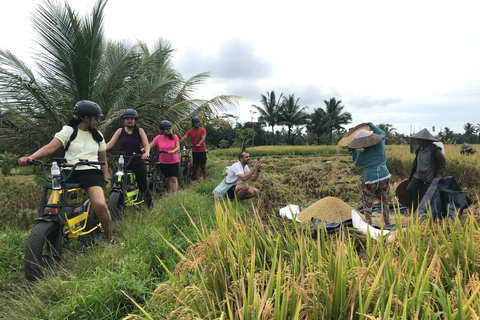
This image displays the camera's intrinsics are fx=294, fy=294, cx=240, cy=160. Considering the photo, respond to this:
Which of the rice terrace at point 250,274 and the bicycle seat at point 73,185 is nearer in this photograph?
the rice terrace at point 250,274

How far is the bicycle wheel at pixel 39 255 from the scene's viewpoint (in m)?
2.47

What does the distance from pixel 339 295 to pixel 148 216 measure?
10.5 ft

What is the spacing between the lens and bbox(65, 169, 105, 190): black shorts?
2.92m

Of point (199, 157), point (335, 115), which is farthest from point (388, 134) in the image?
point (199, 157)

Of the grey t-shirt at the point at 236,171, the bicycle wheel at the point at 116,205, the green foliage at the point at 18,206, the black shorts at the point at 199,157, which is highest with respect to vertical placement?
the black shorts at the point at 199,157

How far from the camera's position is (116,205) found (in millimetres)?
4047

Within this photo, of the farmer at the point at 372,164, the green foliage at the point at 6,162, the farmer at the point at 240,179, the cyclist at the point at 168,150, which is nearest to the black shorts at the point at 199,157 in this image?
the cyclist at the point at 168,150

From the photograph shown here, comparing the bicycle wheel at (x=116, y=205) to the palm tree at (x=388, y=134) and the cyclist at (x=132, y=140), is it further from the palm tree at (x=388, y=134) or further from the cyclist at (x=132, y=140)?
the palm tree at (x=388, y=134)

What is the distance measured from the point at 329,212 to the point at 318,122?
38.3 metres

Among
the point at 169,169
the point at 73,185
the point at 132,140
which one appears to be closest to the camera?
the point at 73,185

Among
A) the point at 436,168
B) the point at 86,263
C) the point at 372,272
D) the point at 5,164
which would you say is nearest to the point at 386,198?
the point at 436,168

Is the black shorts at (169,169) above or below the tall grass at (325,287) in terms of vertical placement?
above

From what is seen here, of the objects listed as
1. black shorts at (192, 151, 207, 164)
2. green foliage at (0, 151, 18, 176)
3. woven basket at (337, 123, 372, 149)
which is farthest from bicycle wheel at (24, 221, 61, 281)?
green foliage at (0, 151, 18, 176)

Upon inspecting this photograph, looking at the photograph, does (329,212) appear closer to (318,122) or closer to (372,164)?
(372,164)
